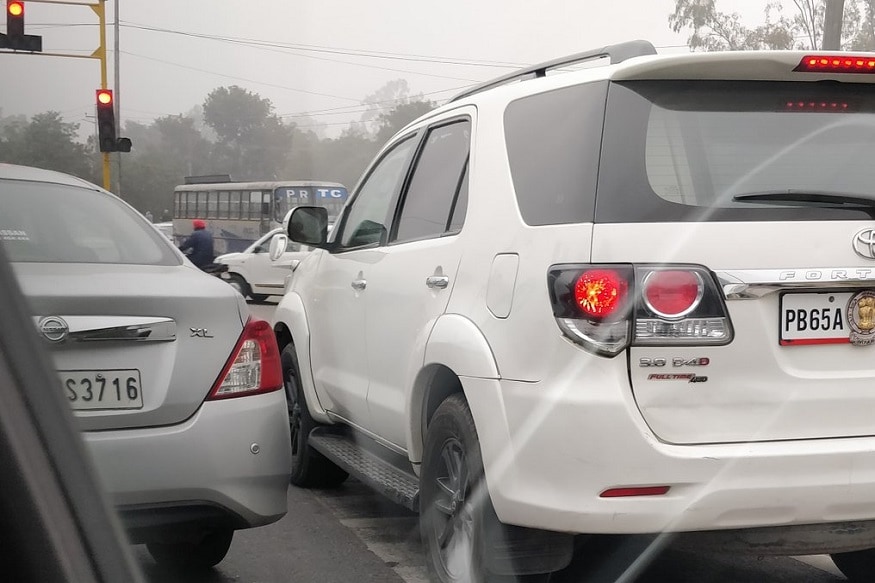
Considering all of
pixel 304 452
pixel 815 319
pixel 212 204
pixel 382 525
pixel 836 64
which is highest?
pixel 836 64

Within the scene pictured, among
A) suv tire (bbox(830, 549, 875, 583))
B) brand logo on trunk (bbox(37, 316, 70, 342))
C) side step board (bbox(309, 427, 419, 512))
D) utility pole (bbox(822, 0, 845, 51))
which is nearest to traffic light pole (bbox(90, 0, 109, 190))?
brand logo on trunk (bbox(37, 316, 70, 342))

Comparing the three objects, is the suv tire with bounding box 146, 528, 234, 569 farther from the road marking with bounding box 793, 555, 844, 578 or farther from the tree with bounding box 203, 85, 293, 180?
the tree with bounding box 203, 85, 293, 180

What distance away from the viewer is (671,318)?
2.80 m

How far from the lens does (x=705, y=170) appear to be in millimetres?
2982

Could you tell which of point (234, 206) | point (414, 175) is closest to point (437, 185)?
point (414, 175)

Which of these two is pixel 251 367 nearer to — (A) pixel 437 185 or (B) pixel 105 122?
(B) pixel 105 122

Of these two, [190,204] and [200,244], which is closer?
[200,244]

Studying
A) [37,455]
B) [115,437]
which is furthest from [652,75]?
[37,455]

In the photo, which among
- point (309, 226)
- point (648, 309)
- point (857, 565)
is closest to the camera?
point (648, 309)

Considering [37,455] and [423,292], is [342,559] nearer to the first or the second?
[423,292]

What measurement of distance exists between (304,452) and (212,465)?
7.57 feet

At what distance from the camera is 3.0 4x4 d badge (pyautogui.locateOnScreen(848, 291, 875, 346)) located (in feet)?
9.52

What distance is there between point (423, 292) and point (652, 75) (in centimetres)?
125

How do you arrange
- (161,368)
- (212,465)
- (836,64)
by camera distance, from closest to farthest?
(836,64)
(161,368)
(212,465)
